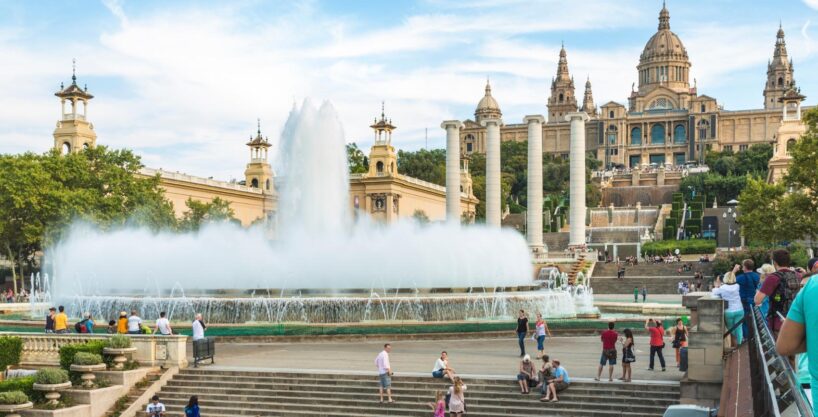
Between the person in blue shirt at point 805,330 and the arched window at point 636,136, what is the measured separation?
17943cm

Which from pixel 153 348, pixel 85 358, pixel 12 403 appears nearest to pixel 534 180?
pixel 153 348

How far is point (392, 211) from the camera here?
95.4 meters

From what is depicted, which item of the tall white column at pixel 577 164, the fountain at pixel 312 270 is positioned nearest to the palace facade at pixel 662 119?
the tall white column at pixel 577 164

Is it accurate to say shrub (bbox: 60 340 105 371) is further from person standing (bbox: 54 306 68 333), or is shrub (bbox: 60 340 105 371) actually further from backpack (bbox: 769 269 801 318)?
backpack (bbox: 769 269 801 318)

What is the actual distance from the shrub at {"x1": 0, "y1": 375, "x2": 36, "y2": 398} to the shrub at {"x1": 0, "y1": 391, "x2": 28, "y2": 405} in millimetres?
517

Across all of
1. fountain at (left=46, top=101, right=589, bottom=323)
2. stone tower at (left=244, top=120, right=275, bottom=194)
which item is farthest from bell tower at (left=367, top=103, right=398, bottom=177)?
fountain at (left=46, top=101, right=589, bottom=323)

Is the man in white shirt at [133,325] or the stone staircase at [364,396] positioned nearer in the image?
the stone staircase at [364,396]

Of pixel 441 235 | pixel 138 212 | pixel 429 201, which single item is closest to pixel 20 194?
pixel 138 212

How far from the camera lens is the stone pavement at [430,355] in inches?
818

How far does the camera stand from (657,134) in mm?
177625

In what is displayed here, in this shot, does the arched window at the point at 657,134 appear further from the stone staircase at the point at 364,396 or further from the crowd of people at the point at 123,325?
the stone staircase at the point at 364,396

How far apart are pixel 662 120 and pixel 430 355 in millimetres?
161484

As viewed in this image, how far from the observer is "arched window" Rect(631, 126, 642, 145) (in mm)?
178750

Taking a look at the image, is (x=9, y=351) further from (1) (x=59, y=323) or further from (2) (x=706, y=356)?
(2) (x=706, y=356)
